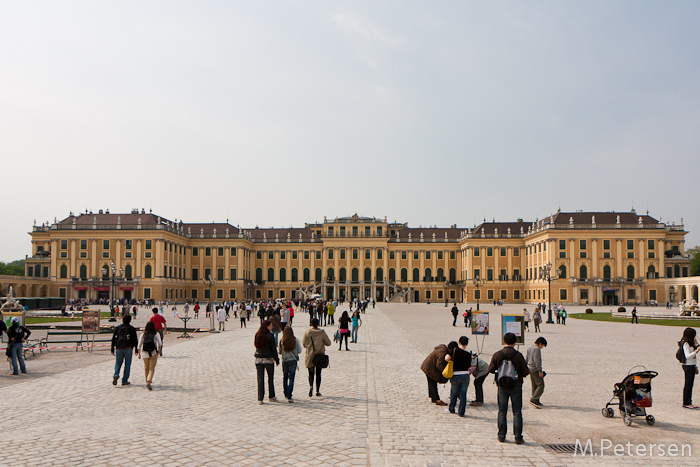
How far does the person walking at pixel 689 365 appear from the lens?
34.1ft

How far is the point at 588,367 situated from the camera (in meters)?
15.8

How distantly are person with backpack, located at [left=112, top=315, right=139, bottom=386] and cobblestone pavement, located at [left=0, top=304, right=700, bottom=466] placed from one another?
29 centimetres

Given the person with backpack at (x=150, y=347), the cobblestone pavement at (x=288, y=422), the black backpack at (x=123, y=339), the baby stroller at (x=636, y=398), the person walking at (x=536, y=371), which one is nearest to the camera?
the cobblestone pavement at (x=288, y=422)

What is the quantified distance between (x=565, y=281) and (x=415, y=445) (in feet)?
252

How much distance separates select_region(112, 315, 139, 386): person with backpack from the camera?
12.6 m

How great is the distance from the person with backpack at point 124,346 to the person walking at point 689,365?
1113 cm

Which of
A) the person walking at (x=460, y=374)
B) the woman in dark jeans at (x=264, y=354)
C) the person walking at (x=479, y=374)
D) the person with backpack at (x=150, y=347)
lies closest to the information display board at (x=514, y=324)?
the person walking at (x=479, y=374)

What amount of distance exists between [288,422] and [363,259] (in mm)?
89979

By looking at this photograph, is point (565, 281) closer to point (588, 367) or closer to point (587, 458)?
point (588, 367)

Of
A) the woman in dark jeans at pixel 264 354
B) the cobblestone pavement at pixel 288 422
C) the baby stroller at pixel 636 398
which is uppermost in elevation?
the woman in dark jeans at pixel 264 354

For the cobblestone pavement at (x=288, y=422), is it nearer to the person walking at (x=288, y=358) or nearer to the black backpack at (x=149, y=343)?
the person walking at (x=288, y=358)

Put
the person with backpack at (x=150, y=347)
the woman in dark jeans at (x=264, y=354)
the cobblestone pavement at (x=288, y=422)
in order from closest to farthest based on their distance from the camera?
1. the cobblestone pavement at (x=288, y=422)
2. the woman in dark jeans at (x=264, y=354)
3. the person with backpack at (x=150, y=347)

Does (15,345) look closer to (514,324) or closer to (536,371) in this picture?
(536,371)

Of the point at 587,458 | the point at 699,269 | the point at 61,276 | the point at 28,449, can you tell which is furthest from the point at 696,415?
the point at 699,269
